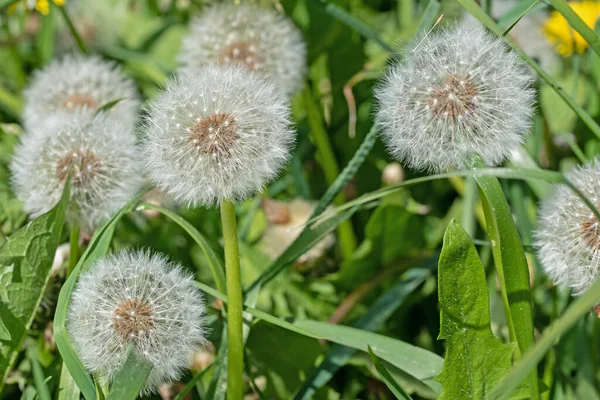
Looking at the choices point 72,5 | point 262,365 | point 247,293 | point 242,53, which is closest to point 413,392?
point 262,365

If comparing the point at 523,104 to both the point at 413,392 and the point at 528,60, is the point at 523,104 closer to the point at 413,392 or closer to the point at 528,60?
the point at 528,60

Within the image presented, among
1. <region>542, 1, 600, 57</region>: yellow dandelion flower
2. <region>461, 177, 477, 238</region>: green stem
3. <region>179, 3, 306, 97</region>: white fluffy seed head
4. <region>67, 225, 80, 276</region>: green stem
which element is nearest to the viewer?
<region>67, 225, 80, 276</region>: green stem

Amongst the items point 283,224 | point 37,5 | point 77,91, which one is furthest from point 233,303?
point 37,5

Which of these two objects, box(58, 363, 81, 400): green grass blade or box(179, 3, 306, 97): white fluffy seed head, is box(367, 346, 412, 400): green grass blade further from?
box(179, 3, 306, 97): white fluffy seed head

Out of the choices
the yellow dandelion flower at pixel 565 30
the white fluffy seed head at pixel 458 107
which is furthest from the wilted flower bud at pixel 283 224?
the yellow dandelion flower at pixel 565 30

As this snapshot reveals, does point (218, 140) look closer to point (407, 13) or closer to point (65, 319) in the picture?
point (65, 319)

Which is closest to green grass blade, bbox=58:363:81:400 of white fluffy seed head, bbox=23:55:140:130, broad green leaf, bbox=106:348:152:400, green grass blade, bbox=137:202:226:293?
broad green leaf, bbox=106:348:152:400

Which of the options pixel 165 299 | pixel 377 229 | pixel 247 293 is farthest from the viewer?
pixel 377 229
